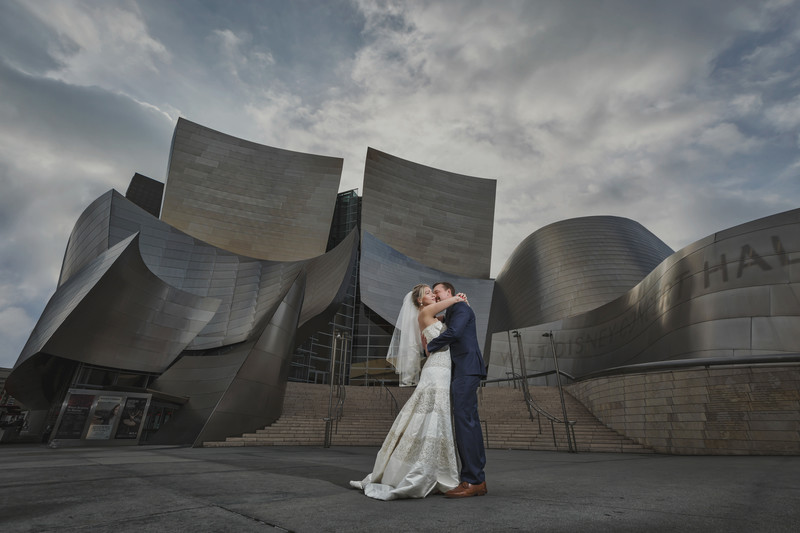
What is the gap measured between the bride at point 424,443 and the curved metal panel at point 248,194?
29.3m

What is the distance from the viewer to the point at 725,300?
457 inches

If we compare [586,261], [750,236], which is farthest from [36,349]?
[586,261]

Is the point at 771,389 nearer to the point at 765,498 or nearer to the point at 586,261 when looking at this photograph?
the point at 765,498

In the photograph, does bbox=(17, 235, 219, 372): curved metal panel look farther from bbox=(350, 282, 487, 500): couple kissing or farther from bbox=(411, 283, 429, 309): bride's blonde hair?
bbox=(350, 282, 487, 500): couple kissing

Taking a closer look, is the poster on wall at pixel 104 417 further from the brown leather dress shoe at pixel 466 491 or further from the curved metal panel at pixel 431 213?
the curved metal panel at pixel 431 213

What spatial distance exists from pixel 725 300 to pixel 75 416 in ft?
58.5

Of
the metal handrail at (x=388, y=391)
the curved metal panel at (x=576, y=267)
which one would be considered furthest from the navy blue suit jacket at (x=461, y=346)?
the curved metal panel at (x=576, y=267)

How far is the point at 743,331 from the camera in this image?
35.6ft

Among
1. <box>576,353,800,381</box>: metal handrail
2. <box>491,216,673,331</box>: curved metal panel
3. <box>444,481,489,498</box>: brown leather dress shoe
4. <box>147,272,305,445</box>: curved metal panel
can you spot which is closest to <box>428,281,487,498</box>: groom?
<box>444,481,489,498</box>: brown leather dress shoe

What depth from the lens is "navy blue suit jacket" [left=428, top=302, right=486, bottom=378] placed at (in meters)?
3.30

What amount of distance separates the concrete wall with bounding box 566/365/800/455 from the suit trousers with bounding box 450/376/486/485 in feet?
26.9

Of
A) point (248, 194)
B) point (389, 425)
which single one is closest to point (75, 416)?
point (389, 425)

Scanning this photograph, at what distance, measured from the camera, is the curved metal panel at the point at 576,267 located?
25500mm

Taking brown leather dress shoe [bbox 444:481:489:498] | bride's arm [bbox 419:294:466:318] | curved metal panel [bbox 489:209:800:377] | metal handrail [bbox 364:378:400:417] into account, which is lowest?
metal handrail [bbox 364:378:400:417]
